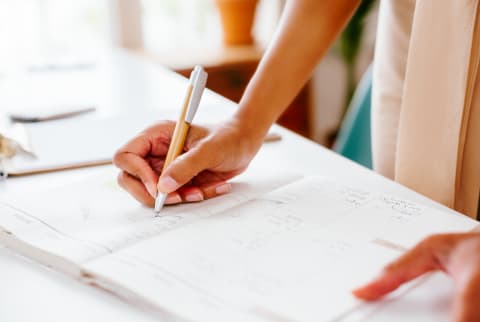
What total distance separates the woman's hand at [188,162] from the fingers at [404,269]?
0.30 metres

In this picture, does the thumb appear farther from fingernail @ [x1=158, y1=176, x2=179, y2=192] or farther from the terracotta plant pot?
the terracotta plant pot

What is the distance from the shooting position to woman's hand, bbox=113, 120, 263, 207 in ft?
2.57

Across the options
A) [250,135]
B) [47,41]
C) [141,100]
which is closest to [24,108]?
[141,100]

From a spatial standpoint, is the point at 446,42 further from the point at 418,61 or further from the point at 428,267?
the point at 428,267

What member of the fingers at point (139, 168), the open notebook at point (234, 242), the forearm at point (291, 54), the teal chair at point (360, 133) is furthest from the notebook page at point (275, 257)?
the teal chair at point (360, 133)

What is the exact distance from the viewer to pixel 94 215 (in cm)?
75

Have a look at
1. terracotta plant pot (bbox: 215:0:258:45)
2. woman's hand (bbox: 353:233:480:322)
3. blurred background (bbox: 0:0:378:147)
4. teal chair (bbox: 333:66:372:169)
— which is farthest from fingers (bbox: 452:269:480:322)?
terracotta plant pot (bbox: 215:0:258:45)

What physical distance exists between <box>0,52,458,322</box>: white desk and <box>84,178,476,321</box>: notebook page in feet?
0.11

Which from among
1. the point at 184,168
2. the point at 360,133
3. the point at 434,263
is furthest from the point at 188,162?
the point at 360,133

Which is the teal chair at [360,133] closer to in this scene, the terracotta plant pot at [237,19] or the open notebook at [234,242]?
the open notebook at [234,242]

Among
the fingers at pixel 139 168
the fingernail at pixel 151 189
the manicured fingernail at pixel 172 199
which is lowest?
the manicured fingernail at pixel 172 199

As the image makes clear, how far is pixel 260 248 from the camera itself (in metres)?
0.63

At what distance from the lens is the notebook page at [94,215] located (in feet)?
2.20

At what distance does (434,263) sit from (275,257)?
0.47 ft
